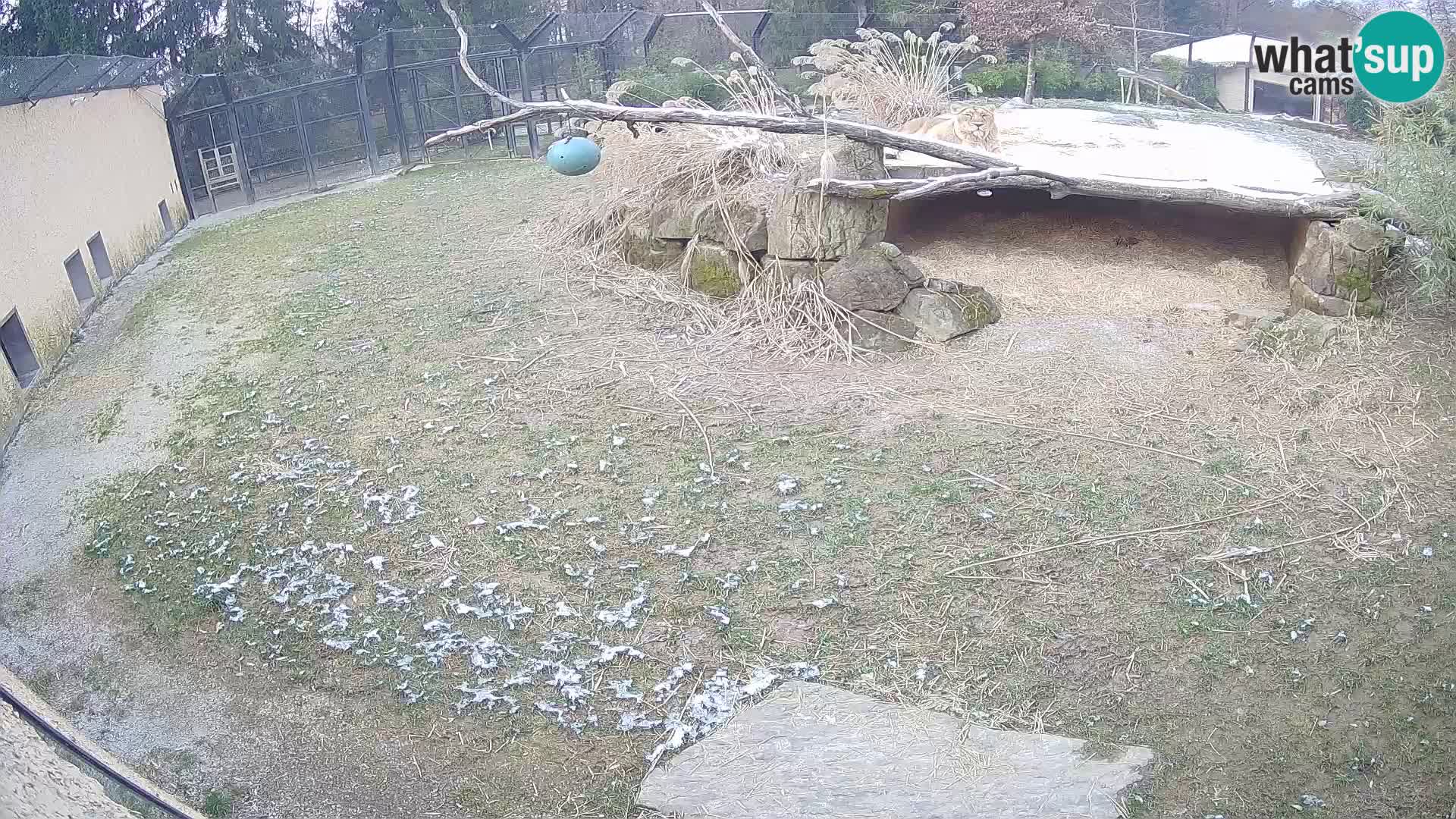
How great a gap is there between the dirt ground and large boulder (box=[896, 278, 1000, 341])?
0.16m

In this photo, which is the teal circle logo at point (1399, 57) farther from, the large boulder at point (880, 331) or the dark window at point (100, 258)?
the dark window at point (100, 258)

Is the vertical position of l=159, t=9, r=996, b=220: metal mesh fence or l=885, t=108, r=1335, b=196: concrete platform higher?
l=159, t=9, r=996, b=220: metal mesh fence

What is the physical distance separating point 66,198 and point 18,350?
6.87 feet

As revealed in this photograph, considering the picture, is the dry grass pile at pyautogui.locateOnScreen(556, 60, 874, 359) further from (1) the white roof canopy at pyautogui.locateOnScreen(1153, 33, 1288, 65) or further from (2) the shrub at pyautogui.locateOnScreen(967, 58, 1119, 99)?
(1) the white roof canopy at pyautogui.locateOnScreen(1153, 33, 1288, 65)

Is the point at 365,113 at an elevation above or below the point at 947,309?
above

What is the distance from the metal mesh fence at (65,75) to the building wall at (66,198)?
0.12 m

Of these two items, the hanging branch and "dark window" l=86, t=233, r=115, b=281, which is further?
"dark window" l=86, t=233, r=115, b=281

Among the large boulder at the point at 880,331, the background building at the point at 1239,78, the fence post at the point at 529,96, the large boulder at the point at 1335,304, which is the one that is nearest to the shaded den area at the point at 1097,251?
the large boulder at the point at 1335,304

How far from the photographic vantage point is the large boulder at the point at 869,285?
5.94 metres

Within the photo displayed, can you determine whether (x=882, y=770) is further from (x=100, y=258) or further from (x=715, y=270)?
(x=100, y=258)

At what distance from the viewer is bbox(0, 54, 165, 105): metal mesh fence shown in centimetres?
703

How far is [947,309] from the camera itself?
585cm

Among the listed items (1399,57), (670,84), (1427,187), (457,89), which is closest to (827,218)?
(1427,187)

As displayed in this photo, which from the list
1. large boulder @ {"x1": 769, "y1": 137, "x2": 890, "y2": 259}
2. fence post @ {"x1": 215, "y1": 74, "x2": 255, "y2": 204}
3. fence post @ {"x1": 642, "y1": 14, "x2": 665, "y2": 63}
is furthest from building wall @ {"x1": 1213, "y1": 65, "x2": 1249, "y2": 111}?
fence post @ {"x1": 215, "y1": 74, "x2": 255, "y2": 204}
